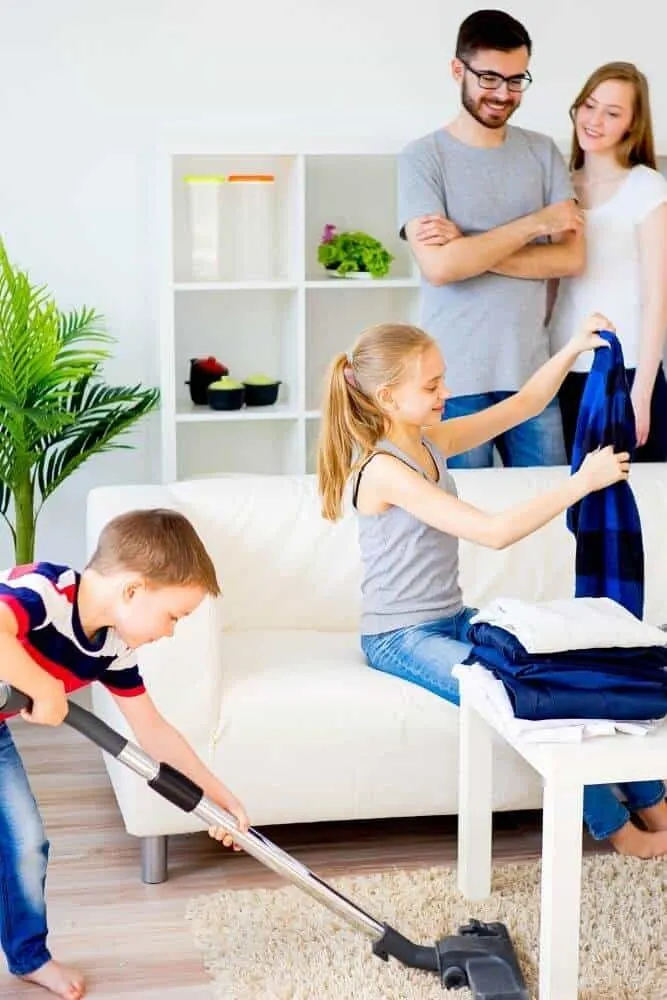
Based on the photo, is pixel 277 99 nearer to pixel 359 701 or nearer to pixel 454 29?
pixel 454 29

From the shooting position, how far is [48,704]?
1893mm

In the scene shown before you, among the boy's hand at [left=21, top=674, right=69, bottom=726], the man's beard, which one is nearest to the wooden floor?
the boy's hand at [left=21, top=674, right=69, bottom=726]

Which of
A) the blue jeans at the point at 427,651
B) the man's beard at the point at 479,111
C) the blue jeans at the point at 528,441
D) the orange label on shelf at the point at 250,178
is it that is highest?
the man's beard at the point at 479,111

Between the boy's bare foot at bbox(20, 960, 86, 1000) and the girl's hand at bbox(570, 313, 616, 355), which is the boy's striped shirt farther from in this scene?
the girl's hand at bbox(570, 313, 616, 355)

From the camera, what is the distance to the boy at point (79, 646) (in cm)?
195

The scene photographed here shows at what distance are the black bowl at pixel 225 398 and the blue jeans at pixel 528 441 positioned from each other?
79 centimetres

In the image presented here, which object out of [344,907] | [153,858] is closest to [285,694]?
[153,858]

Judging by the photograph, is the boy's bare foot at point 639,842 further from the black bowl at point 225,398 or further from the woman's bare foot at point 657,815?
the black bowl at point 225,398

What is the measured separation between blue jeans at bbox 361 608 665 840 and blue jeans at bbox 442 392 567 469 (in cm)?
71

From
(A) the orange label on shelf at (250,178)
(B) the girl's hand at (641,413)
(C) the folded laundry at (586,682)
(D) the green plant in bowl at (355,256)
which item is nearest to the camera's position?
(C) the folded laundry at (586,682)

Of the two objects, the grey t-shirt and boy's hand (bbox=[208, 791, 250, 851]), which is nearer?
boy's hand (bbox=[208, 791, 250, 851])

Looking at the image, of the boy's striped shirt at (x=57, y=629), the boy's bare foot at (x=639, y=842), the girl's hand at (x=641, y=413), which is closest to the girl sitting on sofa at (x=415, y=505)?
the boy's bare foot at (x=639, y=842)

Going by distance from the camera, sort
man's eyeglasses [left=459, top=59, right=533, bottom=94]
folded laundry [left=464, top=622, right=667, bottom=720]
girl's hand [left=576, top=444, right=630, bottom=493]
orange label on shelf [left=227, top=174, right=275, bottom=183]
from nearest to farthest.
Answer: folded laundry [left=464, top=622, right=667, bottom=720] → girl's hand [left=576, top=444, right=630, bottom=493] → man's eyeglasses [left=459, top=59, right=533, bottom=94] → orange label on shelf [left=227, top=174, right=275, bottom=183]

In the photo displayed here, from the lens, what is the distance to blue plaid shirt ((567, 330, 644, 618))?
2725 millimetres
